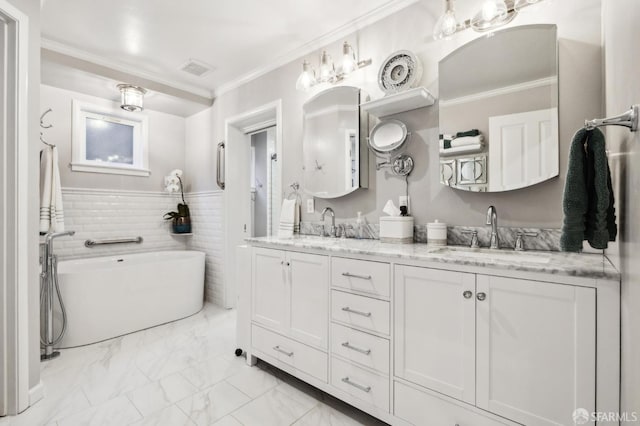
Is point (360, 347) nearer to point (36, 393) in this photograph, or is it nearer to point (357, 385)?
point (357, 385)

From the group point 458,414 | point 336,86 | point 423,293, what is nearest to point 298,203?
point 336,86

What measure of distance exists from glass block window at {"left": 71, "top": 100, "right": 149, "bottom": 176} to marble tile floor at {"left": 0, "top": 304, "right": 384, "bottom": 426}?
2014 mm

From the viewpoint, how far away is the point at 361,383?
1.64 meters

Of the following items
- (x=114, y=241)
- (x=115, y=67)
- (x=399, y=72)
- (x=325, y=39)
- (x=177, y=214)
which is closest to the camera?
(x=399, y=72)

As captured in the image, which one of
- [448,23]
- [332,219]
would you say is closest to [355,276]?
[332,219]

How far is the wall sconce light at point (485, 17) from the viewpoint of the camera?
5.33ft

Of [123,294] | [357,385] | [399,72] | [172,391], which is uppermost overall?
[399,72]

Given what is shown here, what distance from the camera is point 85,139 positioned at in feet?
11.3

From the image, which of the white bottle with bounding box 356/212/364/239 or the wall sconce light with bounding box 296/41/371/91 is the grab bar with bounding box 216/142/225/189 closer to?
the wall sconce light with bounding box 296/41/371/91

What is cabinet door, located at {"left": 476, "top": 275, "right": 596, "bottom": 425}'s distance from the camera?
107 centimetres

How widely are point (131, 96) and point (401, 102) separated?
285cm

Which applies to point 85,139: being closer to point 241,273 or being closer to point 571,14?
point 241,273

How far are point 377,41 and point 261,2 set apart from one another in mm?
885

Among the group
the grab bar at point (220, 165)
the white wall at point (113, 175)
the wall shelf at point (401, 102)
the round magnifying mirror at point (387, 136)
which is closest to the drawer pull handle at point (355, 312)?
the round magnifying mirror at point (387, 136)
